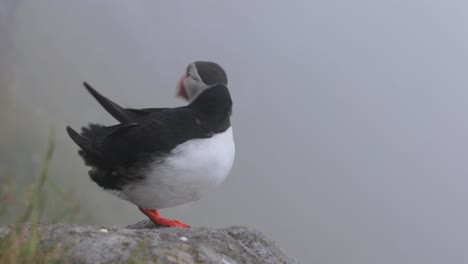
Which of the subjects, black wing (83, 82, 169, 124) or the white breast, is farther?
black wing (83, 82, 169, 124)

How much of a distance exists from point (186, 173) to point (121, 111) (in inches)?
45.1

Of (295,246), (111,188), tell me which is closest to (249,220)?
(295,246)

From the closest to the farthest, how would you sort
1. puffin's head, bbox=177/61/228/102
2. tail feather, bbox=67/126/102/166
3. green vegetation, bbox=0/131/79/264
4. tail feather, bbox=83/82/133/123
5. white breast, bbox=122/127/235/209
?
green vegetation, bbox=0/131/79/264, white breast, bbox=122/127/235/209, tail feather, bbox=83/82/133/123, puffin's head, bbox=177/61/228/102, tail feather, bbox=67/126/102/166

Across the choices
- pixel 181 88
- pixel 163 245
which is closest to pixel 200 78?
pixel 181 88

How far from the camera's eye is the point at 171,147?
5.84 meters

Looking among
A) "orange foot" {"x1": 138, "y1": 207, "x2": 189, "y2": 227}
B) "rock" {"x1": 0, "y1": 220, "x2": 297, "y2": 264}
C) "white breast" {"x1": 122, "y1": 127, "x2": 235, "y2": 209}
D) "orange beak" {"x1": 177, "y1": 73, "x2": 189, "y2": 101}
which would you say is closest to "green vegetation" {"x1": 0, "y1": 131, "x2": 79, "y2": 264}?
"rock" {"x1": 0, "y1": 220, "x2": 297, "y2": 264}

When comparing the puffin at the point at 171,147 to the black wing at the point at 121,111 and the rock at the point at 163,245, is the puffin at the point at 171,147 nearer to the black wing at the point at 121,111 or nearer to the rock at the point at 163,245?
the black wing at the point at 121,111

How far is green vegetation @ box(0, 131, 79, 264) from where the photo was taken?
2422 mm

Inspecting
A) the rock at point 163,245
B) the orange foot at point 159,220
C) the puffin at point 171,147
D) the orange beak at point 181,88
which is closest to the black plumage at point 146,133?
the puffin at point 171,147

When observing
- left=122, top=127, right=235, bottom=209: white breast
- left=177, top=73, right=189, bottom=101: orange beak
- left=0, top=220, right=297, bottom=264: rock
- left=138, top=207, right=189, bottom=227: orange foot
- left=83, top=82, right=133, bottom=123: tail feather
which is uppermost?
left=177, top=73, right=189, bottom=101: orange beak

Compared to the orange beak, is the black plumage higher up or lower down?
lower down

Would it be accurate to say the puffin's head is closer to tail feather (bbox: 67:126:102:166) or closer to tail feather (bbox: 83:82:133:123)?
tail feather (bbox: 83:82:133:123)

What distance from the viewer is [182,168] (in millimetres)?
5750

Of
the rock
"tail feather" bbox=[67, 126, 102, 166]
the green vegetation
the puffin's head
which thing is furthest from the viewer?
"tail feather" bbox=[67, 126, 102, 166]
